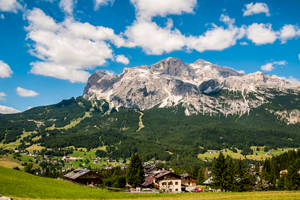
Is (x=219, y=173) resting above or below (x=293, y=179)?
above

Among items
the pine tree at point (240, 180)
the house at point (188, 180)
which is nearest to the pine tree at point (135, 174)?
the pine tree at point (240, 180)

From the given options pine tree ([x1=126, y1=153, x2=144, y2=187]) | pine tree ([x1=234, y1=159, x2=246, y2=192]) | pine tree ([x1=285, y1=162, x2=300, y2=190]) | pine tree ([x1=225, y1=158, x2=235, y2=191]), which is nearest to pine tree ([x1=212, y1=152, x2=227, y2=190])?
pine tree ([x1=225, y1=158, x2=235, y2=191])

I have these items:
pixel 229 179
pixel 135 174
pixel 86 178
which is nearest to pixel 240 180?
pixel 229 179

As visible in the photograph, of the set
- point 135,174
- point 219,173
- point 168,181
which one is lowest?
point 168,181

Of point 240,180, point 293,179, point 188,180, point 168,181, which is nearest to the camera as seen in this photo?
point 240,180

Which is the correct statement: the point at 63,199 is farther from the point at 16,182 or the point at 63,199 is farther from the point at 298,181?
the point at 298,181

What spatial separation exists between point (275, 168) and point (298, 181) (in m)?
65.3

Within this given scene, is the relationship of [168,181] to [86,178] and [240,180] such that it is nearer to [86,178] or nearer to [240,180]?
[240,180]

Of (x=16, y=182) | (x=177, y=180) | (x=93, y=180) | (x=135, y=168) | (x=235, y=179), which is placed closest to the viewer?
(x=16, y=182)

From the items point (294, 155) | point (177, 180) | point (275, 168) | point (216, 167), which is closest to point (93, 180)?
point (177, 180)

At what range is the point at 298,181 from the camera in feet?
224

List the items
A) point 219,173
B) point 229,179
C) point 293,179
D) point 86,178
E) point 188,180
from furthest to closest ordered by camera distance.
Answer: point 188,180 → point 86,178 → point 293,179 → point 219,173 → point 229,179

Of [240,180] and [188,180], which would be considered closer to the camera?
[240,180]

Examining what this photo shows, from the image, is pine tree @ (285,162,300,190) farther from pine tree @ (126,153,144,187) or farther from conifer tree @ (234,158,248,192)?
pine tree @ (126,153,144,187)
